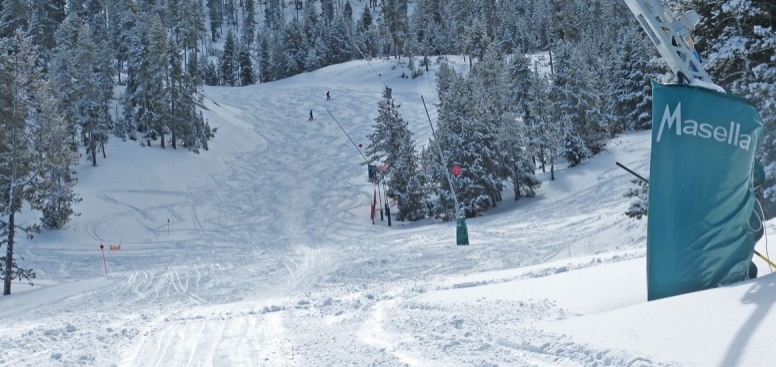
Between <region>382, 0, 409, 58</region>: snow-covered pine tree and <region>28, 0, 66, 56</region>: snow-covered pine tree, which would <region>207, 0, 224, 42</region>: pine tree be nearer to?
<region>382, 0, 409, 58</region>: snow-covered pine tree

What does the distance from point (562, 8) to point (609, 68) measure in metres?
48.6

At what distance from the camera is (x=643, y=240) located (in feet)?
60.5

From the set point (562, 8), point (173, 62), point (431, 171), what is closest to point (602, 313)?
point (431, 171)

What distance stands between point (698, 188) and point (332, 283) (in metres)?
11.3

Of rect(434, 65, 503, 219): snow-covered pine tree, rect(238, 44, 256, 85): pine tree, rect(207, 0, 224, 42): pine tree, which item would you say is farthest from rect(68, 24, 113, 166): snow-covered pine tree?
rect(207, 0, 224, 42): pine tree

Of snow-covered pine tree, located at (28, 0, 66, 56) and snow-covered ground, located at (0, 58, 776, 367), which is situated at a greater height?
snow-covered pine tree, located at (28, 0, 66, 56)

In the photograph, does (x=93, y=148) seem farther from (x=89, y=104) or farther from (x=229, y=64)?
(x=229, y=64)

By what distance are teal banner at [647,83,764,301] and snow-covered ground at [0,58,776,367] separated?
1.46 ft

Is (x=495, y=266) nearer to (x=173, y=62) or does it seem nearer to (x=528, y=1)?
(x=173, y=62)

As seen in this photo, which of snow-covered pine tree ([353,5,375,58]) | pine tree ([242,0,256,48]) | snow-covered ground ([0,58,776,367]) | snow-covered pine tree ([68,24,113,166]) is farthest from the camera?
pine tree ([242,0,256,48])

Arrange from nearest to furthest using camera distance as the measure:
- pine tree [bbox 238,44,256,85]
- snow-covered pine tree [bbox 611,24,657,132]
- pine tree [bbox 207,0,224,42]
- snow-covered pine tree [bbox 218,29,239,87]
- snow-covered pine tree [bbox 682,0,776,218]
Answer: snow-covered pine tree [bbox 682,0,776,218]
snow-covered pine tree [bbox 611,24,657,132]
pine tree [bbox 238,44,256,85]
snow-covered pine tree [bbox 218,29,239,87]
pine tree [bbox 207,0,224,42]

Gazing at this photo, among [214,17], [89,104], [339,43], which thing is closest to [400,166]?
[89,104]

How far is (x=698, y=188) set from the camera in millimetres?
6727

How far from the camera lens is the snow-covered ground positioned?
599 centimetres
